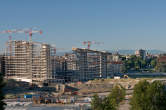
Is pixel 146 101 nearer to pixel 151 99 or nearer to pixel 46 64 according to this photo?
pixel 151 99

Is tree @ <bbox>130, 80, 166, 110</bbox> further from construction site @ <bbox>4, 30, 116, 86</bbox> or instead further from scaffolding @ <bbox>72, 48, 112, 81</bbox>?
scaffolding @ <bbox>72, 48, 112, 81</bbox>

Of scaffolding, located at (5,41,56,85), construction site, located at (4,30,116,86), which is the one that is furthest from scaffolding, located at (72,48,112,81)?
scaffolding, located at (5,41,56,85)

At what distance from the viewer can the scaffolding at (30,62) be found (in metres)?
65.8

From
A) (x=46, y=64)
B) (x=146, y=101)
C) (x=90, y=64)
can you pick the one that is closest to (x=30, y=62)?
(x=46, y=64)

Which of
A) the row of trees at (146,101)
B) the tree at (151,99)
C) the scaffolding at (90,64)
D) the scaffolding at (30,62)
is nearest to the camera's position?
the row of trees at (146,101)

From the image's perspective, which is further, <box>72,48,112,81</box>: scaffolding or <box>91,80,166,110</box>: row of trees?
<box>72,48,112,81</box>: scaffolding

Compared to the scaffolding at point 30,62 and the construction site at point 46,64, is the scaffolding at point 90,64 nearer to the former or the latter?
the construction site at point 46,64

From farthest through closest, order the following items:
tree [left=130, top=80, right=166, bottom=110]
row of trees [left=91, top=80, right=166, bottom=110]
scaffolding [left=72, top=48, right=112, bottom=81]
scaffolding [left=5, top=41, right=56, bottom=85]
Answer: scaffolding [left=72, top=48, right=112, bottom=81] → scaffolding [left=5, top=41, right=56, bottom=85] → tree [left=130, top=80, right=166, bottom=110] → row of trees [left=91, top=80, right=166, bottom=110]

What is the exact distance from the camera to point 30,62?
67938 mm

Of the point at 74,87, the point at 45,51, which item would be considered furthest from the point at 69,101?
the point at 45,51

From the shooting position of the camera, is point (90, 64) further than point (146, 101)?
Yes

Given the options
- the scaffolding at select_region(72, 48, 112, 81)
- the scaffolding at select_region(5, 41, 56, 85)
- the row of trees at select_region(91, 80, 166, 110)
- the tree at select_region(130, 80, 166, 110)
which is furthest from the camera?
the scaffolding at select_region(72, 48, 112, 81)

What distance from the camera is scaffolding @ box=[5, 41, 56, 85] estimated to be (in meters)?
65.8

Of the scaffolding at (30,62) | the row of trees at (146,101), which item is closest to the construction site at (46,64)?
the scaffolding at (30,62)
